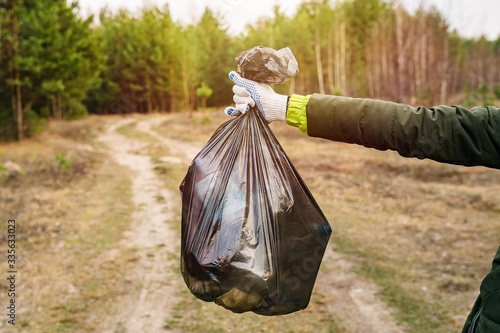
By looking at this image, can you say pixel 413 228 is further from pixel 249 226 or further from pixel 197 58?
pixel 197 58

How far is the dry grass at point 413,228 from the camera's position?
146 inches

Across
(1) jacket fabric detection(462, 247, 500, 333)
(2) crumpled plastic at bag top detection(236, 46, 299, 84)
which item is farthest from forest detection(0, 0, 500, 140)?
(1) jacket fabric detection(462, 247, 500, 333)

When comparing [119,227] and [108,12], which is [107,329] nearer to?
[119,227]

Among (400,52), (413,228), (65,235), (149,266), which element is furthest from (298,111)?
(400,52)

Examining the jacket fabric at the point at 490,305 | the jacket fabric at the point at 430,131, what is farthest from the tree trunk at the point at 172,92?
the jacket fabric at the point at 490,305

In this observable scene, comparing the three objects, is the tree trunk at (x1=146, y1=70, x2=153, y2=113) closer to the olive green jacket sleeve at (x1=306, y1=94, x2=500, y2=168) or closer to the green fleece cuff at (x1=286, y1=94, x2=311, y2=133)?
the green fleece cuff at (x1=286, y1=94, x2=311, y2=133)

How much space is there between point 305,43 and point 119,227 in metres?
15.8

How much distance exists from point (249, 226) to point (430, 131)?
0.77 meters

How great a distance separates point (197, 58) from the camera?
73.9ft

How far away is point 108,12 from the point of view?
33.6 meters

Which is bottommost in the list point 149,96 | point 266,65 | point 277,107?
point 277,107

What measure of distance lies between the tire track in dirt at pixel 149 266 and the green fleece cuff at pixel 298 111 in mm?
2664

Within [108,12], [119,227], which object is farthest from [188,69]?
[119,227]

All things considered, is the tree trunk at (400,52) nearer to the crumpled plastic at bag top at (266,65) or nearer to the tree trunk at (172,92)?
the tree trunk at (172,92)
